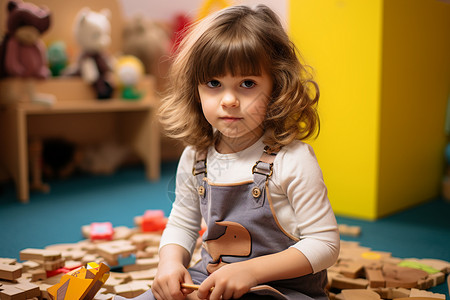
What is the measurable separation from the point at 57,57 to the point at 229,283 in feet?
5.81

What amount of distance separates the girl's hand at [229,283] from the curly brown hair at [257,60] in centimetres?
21

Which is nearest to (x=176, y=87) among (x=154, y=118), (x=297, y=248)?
(x=297, y=248)

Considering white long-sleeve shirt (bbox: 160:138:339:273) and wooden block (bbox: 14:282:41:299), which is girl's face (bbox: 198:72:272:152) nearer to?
white long-sleeve shirt (bbox: 160:138:339:273)

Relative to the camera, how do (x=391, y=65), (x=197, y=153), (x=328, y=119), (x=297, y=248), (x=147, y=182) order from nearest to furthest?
(x=297, y=248) → (x=197, y=153) → (x=391, y=65) → (x=328, y=119) → (x=147, y=182)

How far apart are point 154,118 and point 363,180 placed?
40.7 inches

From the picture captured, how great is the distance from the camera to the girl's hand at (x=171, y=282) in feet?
2.43

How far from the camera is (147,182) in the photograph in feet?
7.36

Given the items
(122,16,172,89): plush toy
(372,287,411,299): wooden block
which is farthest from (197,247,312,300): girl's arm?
(122,16,172,89): plush toy

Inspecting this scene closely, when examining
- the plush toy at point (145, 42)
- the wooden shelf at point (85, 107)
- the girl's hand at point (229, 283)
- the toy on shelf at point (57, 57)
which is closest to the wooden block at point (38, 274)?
the girl's hand at point (229, 283)

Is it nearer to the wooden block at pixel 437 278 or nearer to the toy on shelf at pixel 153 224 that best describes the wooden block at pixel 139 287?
the toy on shelf at pixel 153 224

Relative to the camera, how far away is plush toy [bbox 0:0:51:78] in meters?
1.85

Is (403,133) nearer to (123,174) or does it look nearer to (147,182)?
(147,182)

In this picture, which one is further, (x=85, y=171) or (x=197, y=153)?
(x=85, y=171)

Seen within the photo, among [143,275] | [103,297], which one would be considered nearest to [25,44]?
[143,275]
